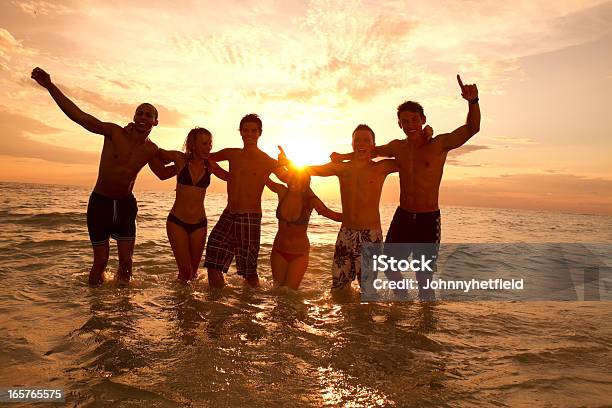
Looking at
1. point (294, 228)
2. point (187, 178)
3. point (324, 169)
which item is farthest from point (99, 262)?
point (324, 169)

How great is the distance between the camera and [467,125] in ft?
17.7

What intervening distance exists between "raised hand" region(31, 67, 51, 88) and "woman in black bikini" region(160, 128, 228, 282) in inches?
70.6

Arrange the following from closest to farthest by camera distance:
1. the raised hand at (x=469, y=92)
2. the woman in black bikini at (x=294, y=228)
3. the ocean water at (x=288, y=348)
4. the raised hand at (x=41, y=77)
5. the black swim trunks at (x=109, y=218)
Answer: the ocean water at (x=288, y=348)
the raised hand at (x=469, y=92)
the raised hand at (x=41, y=77)
the black swim trunks at (x=109, y=218)
the woman in black bikini at (x=294, y=228)

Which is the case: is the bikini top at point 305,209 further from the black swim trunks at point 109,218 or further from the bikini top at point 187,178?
the black swim trunks at point 109,218

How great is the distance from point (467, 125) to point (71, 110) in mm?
5636

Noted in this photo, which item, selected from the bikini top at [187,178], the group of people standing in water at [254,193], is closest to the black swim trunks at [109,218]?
the group of people standing in water at [254,193]

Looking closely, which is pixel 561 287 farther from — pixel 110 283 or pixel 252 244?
pixel 110 283

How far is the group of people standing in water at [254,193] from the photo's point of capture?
226 inches

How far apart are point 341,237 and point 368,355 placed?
247 cm

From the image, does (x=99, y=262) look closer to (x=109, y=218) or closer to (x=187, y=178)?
(x=109, y=218)

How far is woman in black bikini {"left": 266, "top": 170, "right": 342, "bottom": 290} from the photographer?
6172 millimetres

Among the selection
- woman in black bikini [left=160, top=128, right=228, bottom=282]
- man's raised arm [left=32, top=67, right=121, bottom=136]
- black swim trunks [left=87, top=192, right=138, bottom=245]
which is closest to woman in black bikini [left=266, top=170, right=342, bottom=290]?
woman in black bikini [left=160, top=128, right=228, bottom=282]

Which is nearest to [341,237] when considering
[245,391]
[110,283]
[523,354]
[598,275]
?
[523,354]

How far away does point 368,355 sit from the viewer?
12.5 feet
